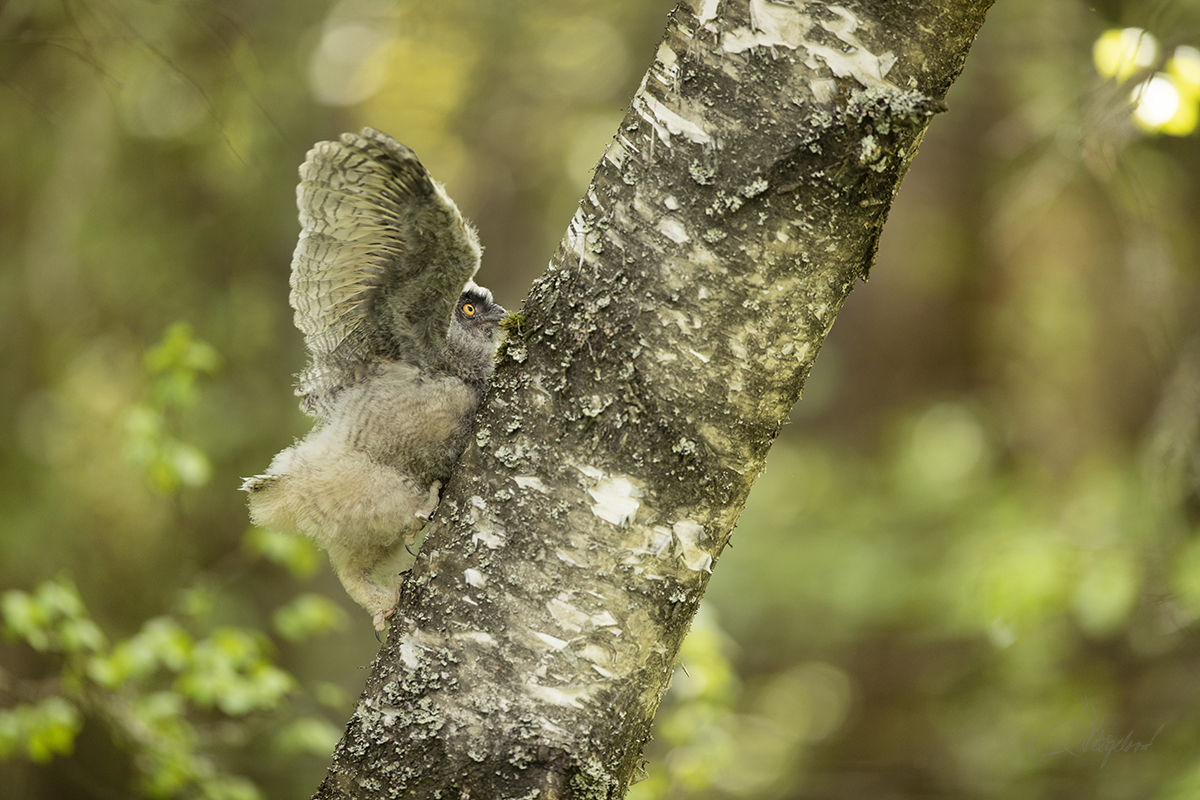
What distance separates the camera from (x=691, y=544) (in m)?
1.62

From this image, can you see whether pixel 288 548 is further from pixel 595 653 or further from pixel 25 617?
pixel 595 653

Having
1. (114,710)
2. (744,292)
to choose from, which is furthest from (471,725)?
(114,710)

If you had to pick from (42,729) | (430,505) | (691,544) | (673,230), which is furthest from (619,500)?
(42,729)

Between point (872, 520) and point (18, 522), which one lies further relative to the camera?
point (872, 520)

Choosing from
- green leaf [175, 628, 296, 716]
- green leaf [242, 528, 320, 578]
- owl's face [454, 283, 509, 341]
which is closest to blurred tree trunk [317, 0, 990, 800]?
owl's face [454, 283, 509, 341]

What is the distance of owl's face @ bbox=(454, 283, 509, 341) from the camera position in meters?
2.48

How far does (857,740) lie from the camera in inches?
256

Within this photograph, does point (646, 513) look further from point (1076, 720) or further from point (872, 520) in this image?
point (872, 520)

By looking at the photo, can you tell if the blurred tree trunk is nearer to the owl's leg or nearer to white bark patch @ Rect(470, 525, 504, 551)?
white bark patch @ Rect(470, 525, 504, 551)

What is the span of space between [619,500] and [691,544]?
179 mm

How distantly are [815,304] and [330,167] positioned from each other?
107 centimetres

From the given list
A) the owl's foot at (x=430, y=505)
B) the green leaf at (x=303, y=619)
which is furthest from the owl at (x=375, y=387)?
the green leaf at (x=303, y=619)

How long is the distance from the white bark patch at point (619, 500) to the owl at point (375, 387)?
696mm

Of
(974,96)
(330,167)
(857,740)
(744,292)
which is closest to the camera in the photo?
(744,292)
